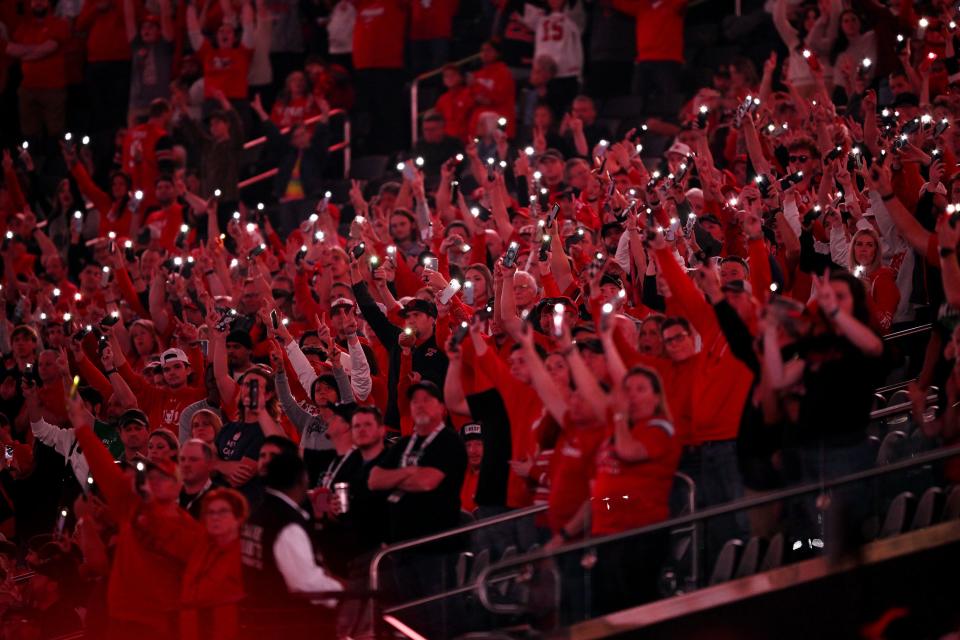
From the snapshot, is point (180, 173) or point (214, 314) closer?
point (214, 314)

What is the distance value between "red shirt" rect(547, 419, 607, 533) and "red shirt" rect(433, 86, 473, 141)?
27.9ft

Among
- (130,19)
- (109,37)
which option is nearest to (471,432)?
(130,19)

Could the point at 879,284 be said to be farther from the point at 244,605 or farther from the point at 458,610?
the point at 244,605

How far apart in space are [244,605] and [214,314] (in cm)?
349

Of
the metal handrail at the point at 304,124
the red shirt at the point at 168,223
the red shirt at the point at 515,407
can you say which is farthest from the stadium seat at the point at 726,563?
the metal handrail at the point at 304,124

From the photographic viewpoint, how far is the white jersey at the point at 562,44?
51.0 feet

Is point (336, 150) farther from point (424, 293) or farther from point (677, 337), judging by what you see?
point (677, 337)

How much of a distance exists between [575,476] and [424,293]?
2.75m

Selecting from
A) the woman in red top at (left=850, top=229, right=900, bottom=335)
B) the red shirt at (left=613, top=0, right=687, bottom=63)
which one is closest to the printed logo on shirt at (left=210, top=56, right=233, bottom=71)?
the red shirt at (left=613, top=0, right=687, bottom=63)

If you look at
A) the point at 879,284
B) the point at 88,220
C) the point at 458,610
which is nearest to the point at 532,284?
the point at 879,284

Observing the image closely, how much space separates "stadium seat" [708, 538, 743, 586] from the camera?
7.08m

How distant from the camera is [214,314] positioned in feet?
34.6

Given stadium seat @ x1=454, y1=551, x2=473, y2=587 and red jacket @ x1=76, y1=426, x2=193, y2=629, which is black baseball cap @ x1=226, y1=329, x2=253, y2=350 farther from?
stadium seat @ x1=454, y1=551, x2=473, y2=587

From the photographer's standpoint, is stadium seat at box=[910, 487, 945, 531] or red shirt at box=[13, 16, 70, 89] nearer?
stadium seat at box=[910, 487, 945, 531]
